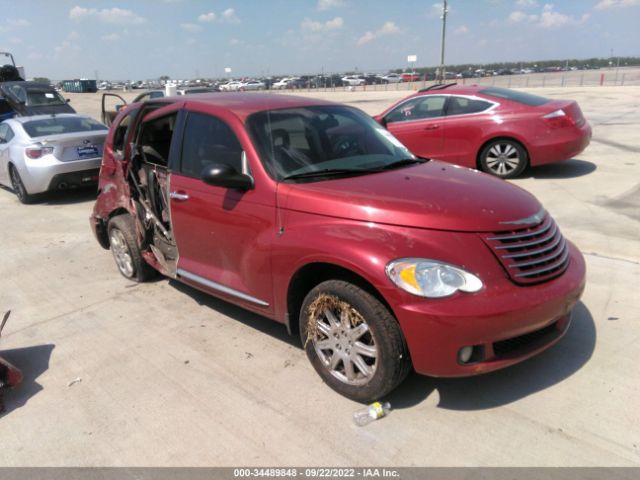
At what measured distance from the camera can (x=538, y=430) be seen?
2793 mm

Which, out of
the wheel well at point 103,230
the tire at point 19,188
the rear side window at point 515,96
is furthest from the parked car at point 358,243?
the tire at point 19,188

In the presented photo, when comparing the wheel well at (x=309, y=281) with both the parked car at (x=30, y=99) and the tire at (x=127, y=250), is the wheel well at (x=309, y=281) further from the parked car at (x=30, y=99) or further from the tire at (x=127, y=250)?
the parked car at (x=30, y=99)

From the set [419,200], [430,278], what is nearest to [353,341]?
[430,278]

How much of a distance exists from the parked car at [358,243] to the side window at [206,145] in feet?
0.04

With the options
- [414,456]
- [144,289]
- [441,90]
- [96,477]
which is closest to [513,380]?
[414,456]

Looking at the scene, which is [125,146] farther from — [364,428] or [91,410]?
[364,428]

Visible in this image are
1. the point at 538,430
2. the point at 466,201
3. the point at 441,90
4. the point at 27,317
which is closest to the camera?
the point at 538,430

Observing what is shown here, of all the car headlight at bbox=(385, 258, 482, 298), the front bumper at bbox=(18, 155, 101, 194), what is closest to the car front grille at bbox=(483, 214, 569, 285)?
the car headlight at bbox=(385, 258, 482, 298)

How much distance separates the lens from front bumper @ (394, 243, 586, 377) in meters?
2.64

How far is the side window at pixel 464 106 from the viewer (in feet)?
27.9

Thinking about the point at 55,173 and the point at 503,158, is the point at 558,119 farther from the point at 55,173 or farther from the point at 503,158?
the point at 55,173

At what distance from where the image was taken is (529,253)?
115 inches

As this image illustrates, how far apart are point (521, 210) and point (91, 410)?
116 inches

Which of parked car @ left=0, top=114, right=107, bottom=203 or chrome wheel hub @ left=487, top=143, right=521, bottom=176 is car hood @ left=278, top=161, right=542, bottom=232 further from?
parked car @ left=0, top=114, right=107, bottom=203
